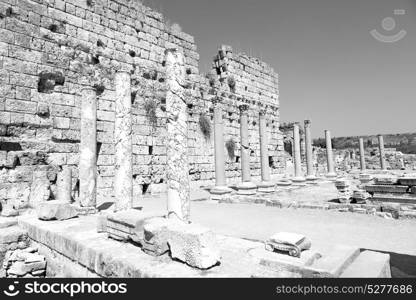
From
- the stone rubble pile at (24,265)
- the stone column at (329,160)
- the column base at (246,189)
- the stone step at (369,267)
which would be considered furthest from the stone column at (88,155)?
the stone column at (329,160)

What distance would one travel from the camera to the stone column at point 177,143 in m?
5.57

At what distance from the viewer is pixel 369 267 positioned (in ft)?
11.4

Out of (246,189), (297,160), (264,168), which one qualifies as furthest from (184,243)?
(297,160)

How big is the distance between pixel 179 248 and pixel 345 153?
3632 centimetres

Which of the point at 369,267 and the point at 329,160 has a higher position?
the point at 329,160

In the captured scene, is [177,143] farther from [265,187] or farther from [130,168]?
[265,187]

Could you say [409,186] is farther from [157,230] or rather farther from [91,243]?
[91,243]

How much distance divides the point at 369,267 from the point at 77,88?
1004 centimetres

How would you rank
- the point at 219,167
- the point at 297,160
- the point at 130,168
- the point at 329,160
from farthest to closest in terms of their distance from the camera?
the point at 329,160 → the point at 297,160 → the point at 219,167 → the point at 130,168

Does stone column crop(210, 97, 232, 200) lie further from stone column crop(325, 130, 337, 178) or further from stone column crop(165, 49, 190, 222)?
stone column crop(325, 130, 337, 178)

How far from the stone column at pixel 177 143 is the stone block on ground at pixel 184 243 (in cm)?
127

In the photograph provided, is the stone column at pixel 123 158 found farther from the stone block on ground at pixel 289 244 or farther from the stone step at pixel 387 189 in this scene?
the stone step at pixel 387 189

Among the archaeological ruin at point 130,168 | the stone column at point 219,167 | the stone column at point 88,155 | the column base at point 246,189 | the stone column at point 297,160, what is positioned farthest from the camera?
the stone column at point 297,160

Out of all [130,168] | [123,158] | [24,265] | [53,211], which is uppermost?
[123,158]
